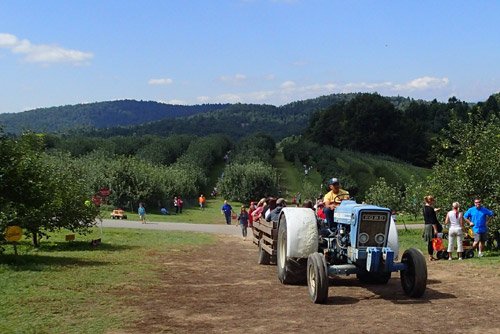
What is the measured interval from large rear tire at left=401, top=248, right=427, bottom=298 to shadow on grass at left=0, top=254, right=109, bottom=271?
27.4ft

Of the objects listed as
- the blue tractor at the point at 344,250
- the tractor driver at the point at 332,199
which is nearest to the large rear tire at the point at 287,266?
the blue tractor at the point at 344,250

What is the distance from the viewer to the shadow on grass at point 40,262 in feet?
49.2

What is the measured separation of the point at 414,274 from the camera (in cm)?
1091

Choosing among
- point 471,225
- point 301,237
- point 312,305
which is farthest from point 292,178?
point 312,305

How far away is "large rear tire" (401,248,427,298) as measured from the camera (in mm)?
10805

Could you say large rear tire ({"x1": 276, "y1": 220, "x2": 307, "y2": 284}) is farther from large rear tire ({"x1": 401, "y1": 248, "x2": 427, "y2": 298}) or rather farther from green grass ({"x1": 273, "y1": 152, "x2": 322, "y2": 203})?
green grass ({"x1": 273, "y1": 152, "x2": 322, "y2": 203})

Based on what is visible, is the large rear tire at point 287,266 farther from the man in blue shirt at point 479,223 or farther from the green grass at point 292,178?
the green grass at point 292,178

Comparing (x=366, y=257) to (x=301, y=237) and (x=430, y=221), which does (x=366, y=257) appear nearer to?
(x=301, y=237)

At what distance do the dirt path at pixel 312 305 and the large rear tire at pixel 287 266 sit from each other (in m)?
0.24

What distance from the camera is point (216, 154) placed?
289 ft

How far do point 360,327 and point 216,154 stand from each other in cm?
7953

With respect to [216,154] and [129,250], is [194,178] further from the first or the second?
[129,250]

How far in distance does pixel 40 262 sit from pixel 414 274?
32.5 feet

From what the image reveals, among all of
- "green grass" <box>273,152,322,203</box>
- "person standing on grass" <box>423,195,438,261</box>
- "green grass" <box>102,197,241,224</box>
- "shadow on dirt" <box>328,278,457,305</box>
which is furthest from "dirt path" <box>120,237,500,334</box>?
"green grass" <box>273,152,322,203</box>
